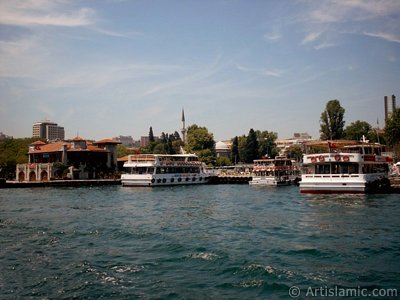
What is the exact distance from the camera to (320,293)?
11.0m

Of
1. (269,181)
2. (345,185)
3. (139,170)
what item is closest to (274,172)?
(269,181)

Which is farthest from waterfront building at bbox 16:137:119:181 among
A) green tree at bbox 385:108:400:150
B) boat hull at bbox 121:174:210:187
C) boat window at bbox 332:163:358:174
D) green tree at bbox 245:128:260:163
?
green tree at bbox 385:108:400:150

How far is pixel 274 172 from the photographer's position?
184ft

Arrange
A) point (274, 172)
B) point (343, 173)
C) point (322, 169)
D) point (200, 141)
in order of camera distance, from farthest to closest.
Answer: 1. point (200, 141)
2. point (274, 172)
3. point (322, 169)
4. point (343, 173)

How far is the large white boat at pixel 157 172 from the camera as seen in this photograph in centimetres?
5781

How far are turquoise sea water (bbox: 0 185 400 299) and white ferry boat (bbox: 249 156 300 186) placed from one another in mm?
28962

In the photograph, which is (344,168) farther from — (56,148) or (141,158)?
(56,148)

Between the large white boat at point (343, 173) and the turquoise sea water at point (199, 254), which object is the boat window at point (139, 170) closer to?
the large white boat at point (343, 173)

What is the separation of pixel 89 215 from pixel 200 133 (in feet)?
243

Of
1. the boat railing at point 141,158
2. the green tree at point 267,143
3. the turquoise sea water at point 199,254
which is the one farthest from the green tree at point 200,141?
the turquoise sea water at point 199,254

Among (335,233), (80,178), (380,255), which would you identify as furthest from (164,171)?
(380,255)

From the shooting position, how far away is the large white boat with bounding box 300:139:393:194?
3578 cm

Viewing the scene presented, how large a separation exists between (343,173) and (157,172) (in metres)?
29.2

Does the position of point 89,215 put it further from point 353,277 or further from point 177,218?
point 353,277
